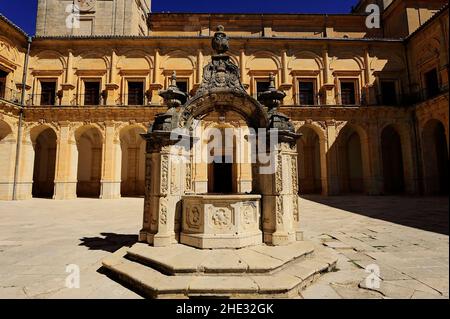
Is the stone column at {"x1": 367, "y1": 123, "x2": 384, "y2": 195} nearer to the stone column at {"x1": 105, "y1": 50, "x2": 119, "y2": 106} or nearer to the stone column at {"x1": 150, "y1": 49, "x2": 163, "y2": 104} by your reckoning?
the stone column at {"x1": 150, "y1": 49, "x2": 163, "y2": 104}

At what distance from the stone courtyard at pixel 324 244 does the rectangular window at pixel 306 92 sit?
14.1 m

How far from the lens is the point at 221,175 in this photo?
20.7m

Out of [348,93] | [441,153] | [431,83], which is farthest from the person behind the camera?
[348,93]

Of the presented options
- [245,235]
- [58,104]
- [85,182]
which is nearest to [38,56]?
[58,104]

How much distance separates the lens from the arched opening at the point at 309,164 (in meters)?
23.7

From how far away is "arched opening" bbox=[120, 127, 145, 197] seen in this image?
74.7ft

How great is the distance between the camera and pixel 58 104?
20125 mm

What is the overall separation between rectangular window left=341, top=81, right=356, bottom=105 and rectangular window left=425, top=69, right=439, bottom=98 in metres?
5.04

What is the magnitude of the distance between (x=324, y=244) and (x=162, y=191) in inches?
152

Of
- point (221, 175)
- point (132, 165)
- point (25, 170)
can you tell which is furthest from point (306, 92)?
point (25, 170)

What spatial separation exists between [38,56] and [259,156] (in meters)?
23.2

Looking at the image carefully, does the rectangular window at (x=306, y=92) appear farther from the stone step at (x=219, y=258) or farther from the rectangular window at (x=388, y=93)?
the stone step at (x=219, y=258)

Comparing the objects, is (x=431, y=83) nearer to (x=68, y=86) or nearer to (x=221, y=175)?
(x=221, y=175)
